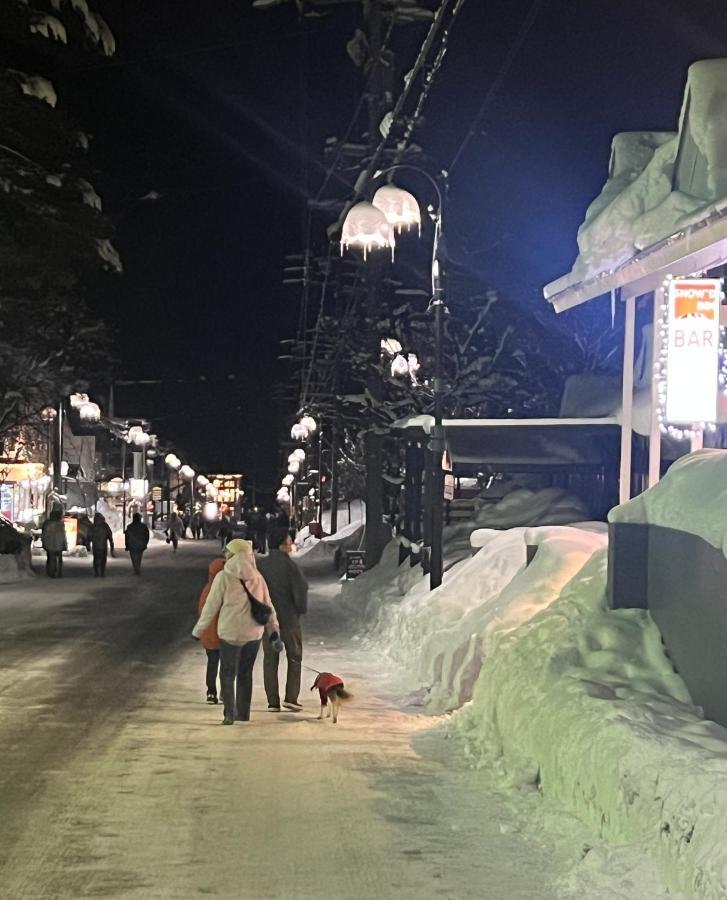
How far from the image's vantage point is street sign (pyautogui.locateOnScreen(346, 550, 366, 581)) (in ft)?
87.6

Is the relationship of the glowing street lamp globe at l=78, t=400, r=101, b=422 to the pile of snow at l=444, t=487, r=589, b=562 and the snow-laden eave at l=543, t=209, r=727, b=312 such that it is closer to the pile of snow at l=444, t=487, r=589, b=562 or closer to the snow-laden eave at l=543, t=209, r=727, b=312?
the pile of snow at l=444, t=487, r=589, b=562

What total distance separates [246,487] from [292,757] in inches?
5468

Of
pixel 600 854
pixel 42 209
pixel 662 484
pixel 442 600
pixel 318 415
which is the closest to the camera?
pixel 600 854

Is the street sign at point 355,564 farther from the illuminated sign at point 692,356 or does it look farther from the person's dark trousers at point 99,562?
the illuminated sign at point 692,356

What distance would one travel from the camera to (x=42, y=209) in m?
18.8

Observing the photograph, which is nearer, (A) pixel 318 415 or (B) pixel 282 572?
(B) pixel 282 572

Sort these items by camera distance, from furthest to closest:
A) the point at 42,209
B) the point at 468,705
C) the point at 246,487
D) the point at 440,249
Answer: the point at 246,487, the point at 42,209, the point at 440,249, the point at 468,705

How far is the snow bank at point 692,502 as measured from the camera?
7066 mm

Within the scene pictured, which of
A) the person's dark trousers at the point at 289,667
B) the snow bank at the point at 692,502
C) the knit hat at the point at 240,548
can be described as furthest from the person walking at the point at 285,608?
the snow bank at the point at 692,502

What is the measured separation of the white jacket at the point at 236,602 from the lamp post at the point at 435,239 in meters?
4.32

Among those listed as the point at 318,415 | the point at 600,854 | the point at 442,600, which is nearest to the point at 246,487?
the point at 318,415

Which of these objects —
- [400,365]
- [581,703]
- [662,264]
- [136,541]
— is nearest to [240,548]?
[581,703]

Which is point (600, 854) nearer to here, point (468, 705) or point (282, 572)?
point (468, 705)

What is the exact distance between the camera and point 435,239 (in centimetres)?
1747
